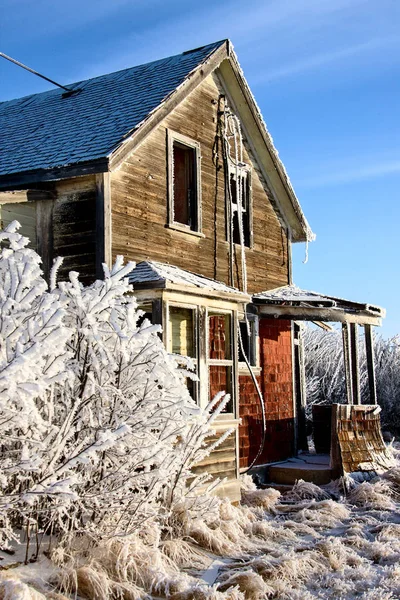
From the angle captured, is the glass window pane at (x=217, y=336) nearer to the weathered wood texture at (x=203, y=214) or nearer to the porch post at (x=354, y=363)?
the weathered wood texture at (x=203, y=214)

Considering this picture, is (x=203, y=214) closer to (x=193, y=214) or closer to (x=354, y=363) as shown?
(x=193, y=214)

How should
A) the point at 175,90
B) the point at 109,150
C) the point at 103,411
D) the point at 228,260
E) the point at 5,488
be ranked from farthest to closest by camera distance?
the point at 228,260, the point at 175,90, the point at 109,150, the point at 103,411, the point at 5,488

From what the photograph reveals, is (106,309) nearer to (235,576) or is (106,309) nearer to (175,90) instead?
(235,576)

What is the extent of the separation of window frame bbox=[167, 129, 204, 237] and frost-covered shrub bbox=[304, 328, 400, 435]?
956 cm

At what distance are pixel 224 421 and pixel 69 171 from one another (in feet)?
13.0

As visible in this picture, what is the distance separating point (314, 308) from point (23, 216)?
17.1ft

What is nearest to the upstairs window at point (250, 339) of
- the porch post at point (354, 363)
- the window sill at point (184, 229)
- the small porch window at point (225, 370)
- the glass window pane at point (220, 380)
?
the porch post at point (354, 363)

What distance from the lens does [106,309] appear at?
6.87 metres

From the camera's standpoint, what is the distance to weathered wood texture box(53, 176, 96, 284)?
9.90 meters

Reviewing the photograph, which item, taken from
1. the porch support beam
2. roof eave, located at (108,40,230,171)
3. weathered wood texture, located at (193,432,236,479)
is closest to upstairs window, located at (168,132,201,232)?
roof eave, located at (108,40,230,171)

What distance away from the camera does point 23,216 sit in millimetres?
10086

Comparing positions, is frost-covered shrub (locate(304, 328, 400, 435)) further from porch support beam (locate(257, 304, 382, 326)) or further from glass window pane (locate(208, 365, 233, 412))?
glass window pane (locate(208, 365, 233, 412))

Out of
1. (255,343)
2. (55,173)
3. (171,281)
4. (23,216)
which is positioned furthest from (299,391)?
(55,173)

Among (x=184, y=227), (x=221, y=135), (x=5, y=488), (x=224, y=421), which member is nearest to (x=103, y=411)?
(x=5, y=488)
